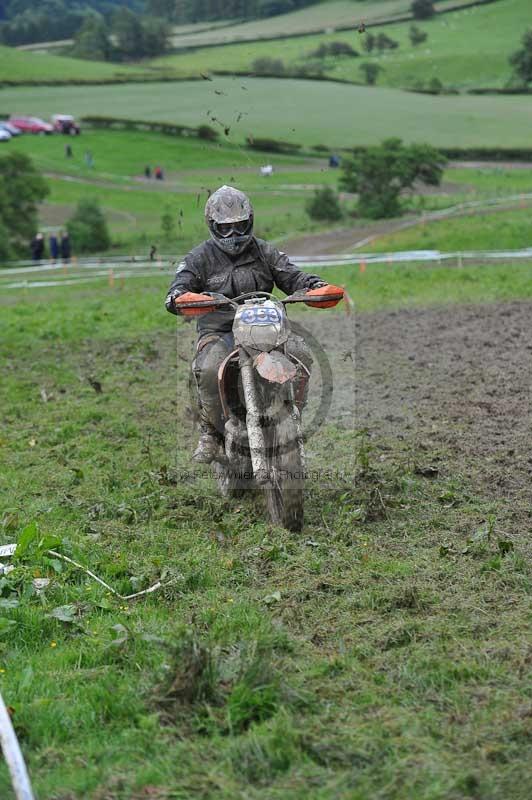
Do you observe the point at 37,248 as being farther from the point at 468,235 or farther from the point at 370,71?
the point at 468,235

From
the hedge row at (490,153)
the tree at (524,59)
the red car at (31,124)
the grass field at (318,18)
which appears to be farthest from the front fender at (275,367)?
the red car at (31,124)

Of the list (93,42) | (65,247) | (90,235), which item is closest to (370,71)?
(90,235)

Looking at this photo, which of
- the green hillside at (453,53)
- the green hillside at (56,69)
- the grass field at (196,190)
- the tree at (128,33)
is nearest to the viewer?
the grass field at (196,190)

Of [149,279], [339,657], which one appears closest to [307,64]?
[149,279]

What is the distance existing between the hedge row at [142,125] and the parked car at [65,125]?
1.16 meters

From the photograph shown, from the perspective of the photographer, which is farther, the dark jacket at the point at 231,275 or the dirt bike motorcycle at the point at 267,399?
the dark jacket at the point at 231,275

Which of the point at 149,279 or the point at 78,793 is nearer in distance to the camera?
the point at 78,793

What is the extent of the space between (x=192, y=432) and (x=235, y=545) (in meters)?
3.96

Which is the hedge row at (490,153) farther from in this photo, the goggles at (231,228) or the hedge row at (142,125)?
the goggles at (231,228)

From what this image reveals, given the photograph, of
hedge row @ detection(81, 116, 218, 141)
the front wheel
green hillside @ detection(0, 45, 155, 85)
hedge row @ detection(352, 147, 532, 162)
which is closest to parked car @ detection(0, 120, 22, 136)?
green hillside @ detection(0, 45, 155, 85)

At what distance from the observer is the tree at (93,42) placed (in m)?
89.1

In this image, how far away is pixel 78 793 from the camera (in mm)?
4312

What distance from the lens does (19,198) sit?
45875 mm

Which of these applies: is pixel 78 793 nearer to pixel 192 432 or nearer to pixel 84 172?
pixel 192 432
